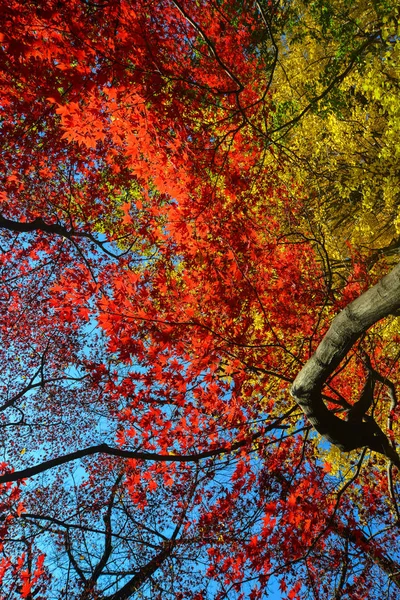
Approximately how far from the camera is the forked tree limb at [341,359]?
2895 mm

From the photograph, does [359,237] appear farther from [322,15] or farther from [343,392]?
[322,15]

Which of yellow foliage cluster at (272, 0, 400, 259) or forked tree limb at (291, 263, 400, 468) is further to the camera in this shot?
yellow foliage cluster at (272, 0, 400, 259)

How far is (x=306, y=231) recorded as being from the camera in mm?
8469

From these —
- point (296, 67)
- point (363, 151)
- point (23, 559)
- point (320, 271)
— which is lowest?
point (23, 559)

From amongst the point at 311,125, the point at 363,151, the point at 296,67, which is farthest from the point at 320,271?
the point at 296,67

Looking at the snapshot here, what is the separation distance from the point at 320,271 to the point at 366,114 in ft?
11.9

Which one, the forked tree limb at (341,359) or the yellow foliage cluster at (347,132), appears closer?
the forked tree limb at (341,359)

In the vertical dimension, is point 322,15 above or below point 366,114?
below

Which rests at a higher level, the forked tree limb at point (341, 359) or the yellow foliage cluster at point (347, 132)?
the yellow foliage cluster at point (347, 132)

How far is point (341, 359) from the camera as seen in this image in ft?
11.5

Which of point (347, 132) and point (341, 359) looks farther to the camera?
point (347, 132)

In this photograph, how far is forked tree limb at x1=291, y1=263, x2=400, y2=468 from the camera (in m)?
2.89

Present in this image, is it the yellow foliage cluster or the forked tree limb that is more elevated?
the yellow foliage cluster

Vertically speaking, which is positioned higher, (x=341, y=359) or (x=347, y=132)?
(x=347, y=132)
